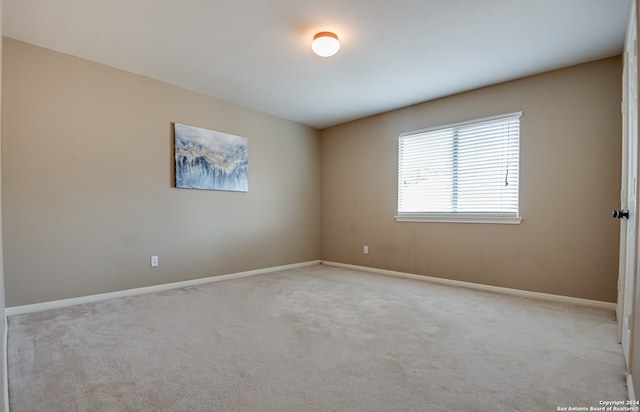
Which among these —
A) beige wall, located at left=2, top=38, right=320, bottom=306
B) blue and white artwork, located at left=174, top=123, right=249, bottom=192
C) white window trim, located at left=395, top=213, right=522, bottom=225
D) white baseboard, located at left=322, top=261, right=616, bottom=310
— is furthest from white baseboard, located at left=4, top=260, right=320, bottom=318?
white window trim, located at left=395, top=213, right=522, bottom=225

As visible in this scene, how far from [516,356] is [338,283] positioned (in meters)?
2.36

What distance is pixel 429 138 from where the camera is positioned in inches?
175

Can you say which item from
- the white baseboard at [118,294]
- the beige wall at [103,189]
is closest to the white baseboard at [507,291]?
the white baseboard at [118,294]

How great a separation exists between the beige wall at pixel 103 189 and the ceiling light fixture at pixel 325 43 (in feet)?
6.87

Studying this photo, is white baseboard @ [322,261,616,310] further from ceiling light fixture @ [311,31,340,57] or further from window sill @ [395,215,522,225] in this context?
ceiling light fixture @ [311,31,340,57]

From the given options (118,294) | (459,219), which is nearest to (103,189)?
(118,294)

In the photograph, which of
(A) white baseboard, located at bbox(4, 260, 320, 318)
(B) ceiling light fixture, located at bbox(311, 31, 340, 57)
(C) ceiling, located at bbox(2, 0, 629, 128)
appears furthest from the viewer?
(A) white baseboard, located at bbox(4, 260, 320, 318)

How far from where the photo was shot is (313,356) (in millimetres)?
2021

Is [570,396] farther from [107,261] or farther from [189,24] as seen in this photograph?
[107,261]

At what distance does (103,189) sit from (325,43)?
2741 millimetres

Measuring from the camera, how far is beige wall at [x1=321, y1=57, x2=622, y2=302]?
3123 millimetres

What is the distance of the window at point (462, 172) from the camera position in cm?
373

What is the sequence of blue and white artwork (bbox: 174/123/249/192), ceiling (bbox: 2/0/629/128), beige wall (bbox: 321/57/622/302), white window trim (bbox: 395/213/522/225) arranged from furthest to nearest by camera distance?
blue and white artwork (bbox: 174/123/249/192) < white window trim (bbox: 395/213/522/225) < beige wall (bbox: 321/57/622/302) < ceiling (bbox: 2/0/629/128)

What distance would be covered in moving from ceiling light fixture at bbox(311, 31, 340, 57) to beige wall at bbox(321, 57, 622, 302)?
85.9 inches
